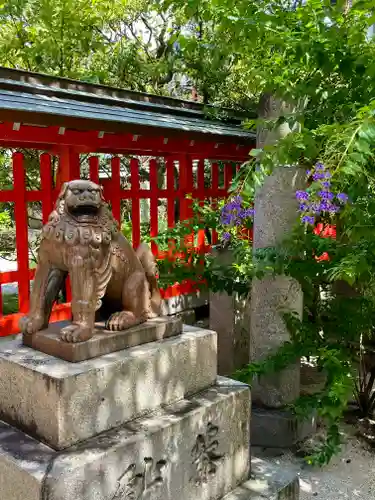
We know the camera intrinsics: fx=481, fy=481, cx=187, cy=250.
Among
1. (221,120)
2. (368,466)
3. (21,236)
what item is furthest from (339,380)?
(221,120)

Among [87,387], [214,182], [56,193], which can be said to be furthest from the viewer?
[214,182]

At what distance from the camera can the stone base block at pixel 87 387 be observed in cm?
238

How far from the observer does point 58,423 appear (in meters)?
2.35

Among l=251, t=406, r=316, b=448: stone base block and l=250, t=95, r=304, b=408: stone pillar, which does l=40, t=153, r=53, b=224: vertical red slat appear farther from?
l=251, t=406, r=316, b=448: stone base block

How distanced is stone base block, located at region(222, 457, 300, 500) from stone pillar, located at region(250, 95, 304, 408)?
3.93ft

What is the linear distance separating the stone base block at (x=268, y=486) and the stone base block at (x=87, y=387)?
79cm

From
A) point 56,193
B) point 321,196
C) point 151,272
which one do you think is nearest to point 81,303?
point 151,272

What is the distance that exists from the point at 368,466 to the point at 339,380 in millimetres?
1467

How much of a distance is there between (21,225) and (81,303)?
220 cm

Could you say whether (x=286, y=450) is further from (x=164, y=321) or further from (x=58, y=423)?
(x=58, y=423)

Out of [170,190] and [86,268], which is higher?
[170,190]

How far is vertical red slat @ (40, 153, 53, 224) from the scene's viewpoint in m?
4.60

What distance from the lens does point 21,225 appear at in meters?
4.49

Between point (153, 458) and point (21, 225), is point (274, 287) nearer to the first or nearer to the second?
point (153, 458)
